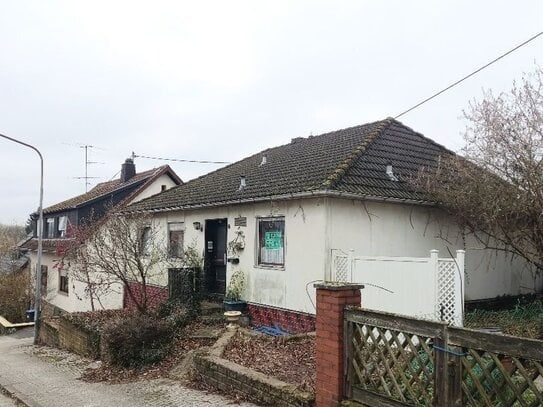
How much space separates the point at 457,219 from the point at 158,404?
8.16 m

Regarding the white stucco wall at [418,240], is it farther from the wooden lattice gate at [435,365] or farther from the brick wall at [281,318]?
the wooden lattice gate at [435,365]

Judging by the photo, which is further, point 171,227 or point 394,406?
point 171,227

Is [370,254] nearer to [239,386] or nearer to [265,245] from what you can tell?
[265,245]

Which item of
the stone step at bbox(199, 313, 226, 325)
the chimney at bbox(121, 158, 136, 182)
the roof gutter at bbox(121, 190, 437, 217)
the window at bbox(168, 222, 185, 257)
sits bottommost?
the stone step at bbox(199, 313, 226, 325)

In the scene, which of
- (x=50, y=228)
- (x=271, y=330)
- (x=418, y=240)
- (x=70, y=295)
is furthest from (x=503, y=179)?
(x=50, y=228)

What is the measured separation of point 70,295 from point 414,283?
797 inches

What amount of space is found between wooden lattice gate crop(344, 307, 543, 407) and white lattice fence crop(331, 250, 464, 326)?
3453mm

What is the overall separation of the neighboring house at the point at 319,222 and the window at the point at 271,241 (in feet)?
0.08

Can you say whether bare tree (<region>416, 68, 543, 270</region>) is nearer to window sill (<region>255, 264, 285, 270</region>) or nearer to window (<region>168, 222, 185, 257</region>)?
window sill (<region>255, 264, 285, 270</region>)

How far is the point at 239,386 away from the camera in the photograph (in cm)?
670

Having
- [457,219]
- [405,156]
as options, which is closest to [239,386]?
[457,219]

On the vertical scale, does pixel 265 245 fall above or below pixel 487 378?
above

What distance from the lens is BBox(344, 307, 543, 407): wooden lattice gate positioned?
3.84m

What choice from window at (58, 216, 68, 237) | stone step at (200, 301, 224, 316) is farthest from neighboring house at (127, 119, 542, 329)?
window at (58, 216, 68, 237)
